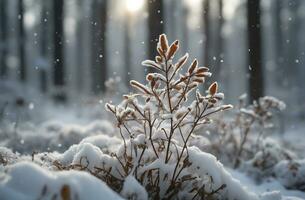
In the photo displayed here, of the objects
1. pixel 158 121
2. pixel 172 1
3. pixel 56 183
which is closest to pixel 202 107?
pixel 158 121

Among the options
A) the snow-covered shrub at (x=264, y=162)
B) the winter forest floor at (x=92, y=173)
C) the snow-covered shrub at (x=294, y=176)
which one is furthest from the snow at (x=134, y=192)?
the snow-covered shrub at (x=264, y=162)

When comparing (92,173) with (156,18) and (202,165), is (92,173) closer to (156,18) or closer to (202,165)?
(202,165)

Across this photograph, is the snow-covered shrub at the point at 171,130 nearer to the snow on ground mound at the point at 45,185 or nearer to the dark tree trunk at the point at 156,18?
the snow on ground mound at the point at 45,185

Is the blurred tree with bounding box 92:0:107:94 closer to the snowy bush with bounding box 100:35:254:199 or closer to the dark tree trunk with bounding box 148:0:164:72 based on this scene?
the dark tree trunk with bounding box 148:0:164:72

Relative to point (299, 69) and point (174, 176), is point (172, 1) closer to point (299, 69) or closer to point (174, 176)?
point (299, 69)

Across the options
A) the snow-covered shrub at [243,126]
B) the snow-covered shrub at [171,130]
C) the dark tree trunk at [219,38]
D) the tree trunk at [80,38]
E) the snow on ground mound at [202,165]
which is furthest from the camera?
the tree trunk at [80,38]
